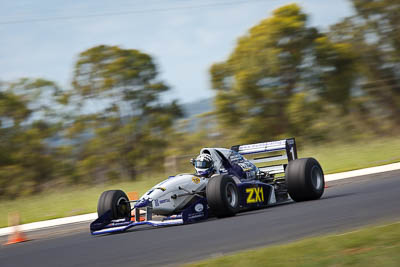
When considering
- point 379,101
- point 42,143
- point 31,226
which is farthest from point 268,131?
point 31,226

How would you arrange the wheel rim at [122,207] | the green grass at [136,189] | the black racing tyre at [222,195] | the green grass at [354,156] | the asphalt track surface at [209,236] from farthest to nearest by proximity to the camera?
1. the green grass at [354,156]
2. the green grass at [136,189]
3. the wheel rim at [122,207]
4. the black racing tyre at [222,195]
5. the asphalt track surface at [209,236]

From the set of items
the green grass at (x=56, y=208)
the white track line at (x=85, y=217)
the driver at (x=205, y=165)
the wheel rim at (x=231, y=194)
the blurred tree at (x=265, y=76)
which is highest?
the blurred tree at (x=265, y=76)

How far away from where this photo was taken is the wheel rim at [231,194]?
12203 millimetres

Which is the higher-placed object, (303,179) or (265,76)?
(265,76)

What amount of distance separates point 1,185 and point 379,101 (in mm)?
25929

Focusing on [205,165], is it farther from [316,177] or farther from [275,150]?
[316,177]

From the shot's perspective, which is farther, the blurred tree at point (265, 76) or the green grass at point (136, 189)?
the blurred tree at point (265, 76)

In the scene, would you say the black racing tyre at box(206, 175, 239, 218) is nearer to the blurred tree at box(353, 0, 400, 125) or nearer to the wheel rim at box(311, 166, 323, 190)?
the wheel rim at box(311, 166, 323, 190)

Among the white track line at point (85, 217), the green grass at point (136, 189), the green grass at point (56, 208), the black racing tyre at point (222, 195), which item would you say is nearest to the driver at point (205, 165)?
the black racing tyre at point (222, 195)

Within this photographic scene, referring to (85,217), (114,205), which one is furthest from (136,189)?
(114,205)

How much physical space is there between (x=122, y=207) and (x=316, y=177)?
468 centimetres

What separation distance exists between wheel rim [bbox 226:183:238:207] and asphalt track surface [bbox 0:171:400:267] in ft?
1.13

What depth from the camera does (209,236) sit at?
9.84 meters

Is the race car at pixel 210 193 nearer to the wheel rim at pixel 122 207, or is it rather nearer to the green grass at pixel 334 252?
the wheel rim at pixel 122 207
